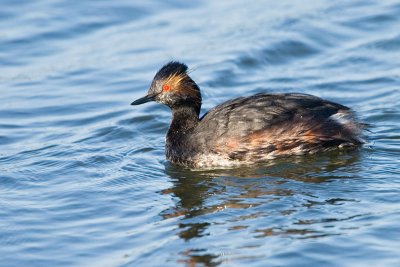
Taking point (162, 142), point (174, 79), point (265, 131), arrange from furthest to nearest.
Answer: point (162, 142)
point (174, 79)
point (265, 131)

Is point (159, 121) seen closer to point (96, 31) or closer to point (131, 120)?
point (131, 120)

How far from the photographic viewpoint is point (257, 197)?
26.6 ft

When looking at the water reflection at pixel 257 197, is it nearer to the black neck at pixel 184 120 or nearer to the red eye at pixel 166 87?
the black neck at pixel 184 120

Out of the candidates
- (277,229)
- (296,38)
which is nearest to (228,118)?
(277,229)

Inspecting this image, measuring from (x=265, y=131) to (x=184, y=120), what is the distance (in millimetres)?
1092

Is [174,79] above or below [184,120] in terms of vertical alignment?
above

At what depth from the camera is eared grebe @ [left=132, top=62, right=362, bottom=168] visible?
9.16 metres

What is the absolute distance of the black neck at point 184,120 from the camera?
9.80 metres

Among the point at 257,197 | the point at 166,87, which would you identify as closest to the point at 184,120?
the point at 166,87

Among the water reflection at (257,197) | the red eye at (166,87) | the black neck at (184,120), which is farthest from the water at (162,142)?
the red eye at (166,87)

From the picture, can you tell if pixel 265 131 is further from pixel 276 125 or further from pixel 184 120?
pixel 184 120

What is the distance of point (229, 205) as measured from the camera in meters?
7.94

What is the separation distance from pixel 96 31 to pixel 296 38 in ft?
10.9

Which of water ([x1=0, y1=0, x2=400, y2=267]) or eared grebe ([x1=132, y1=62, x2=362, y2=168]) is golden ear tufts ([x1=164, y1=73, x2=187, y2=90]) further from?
water ([x1=0, y1=0, x2=400, y2=267])
